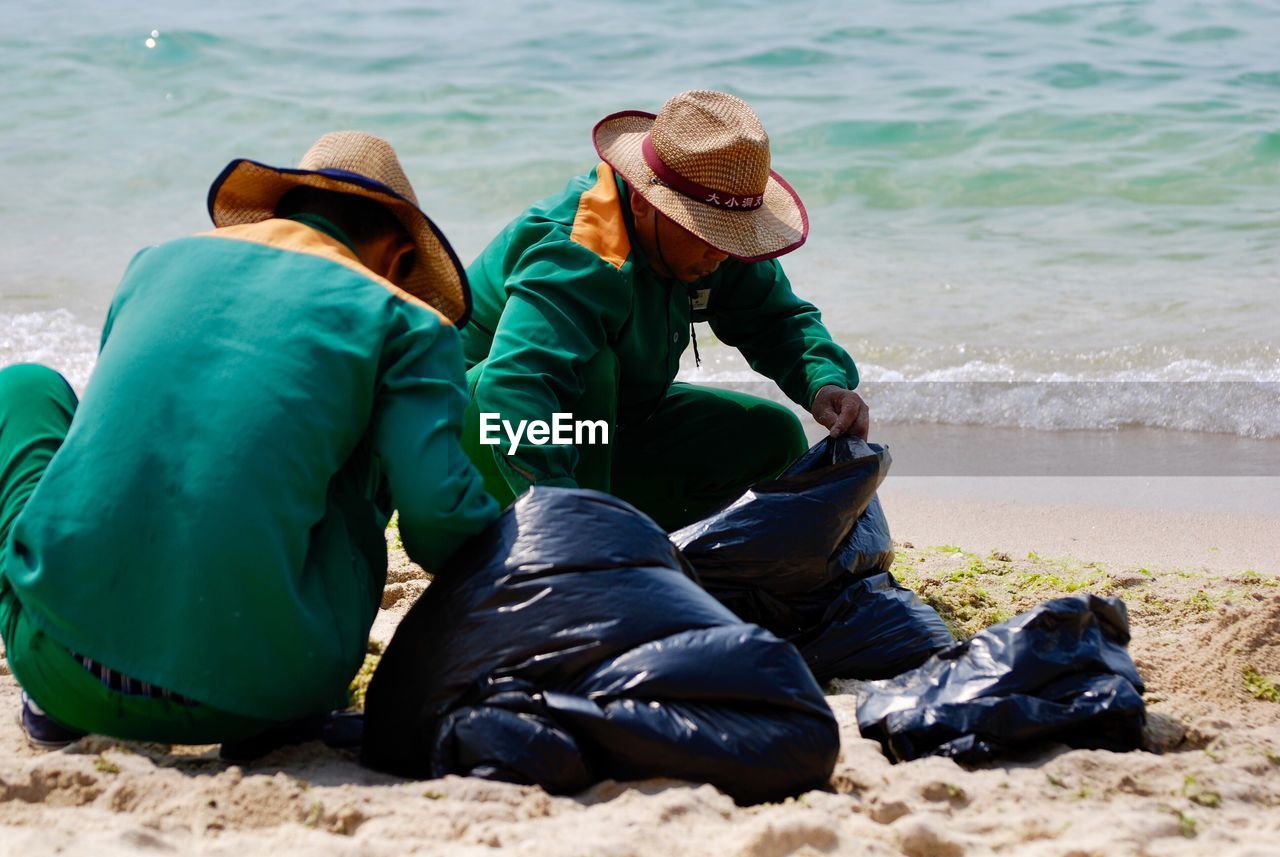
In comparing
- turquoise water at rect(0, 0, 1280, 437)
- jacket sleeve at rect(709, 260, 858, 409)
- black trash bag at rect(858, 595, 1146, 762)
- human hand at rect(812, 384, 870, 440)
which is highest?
jacket sleeve at rect(709, 260, 858, 409)

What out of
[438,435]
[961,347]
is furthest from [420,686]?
[961,347]

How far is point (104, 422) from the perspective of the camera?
214 cm

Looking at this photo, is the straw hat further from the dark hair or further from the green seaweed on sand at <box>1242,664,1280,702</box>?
the green seaweed on sand at <box>1242,664,1280,702</box>

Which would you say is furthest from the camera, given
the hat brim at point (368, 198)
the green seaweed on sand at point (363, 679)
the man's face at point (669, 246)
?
the man's face at point (669, 246)

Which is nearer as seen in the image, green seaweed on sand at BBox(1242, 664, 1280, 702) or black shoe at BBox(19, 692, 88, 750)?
black shoe at BBox(19, 692, 88, 750)

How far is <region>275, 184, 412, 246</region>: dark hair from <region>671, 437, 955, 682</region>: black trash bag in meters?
1.00

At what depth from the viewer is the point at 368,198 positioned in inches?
96.3

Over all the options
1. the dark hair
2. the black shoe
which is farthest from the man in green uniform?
the black shoe

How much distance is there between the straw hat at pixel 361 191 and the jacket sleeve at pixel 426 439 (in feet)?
0.92

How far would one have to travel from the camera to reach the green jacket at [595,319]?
2.98 metres

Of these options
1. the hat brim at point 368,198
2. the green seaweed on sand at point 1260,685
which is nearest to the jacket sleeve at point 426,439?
the hat brim at point 368,198

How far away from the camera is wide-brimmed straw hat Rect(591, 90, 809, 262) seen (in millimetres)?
3139

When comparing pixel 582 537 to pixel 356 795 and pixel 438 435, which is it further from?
pixel 356 795

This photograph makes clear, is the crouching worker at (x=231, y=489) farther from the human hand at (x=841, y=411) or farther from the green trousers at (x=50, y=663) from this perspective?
the human hand at (x=841, y=411)
